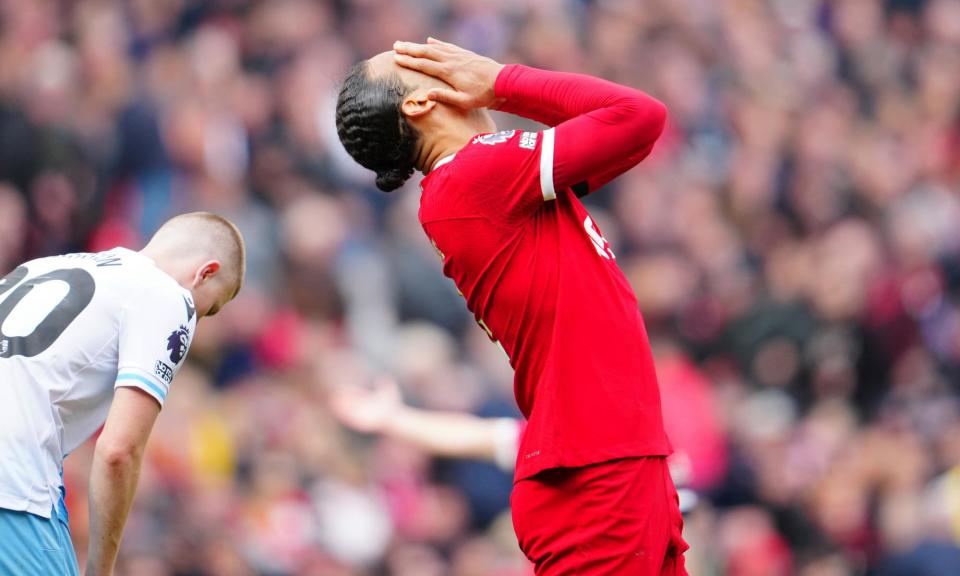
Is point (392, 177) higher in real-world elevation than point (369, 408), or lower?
higher

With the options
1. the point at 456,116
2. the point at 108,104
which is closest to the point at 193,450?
the point at 108,104

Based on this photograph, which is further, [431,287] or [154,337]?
[431,287]

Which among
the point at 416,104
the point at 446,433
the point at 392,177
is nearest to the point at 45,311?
the point at 392,177

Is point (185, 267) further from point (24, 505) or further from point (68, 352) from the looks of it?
point (24, 505)

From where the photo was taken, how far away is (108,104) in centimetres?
1052

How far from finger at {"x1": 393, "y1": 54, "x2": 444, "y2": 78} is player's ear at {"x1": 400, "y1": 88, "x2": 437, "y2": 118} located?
65 mm

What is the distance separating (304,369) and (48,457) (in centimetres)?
553

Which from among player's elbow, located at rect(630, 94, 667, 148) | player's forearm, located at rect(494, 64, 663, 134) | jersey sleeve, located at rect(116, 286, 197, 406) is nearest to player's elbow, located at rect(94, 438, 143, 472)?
jersey sleeve, located at rect(116, 286, 197, 406)

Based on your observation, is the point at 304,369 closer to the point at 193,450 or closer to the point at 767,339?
the point at 193,450

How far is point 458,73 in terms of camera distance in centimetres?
455

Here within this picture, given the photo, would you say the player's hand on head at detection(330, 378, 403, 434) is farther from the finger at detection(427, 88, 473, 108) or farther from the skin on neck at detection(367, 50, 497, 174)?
the finger at detection(427, 88, 473, 108)

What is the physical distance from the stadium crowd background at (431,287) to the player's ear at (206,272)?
333cm

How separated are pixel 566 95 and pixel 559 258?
52cm

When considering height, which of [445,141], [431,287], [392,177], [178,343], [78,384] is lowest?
[431,287]
